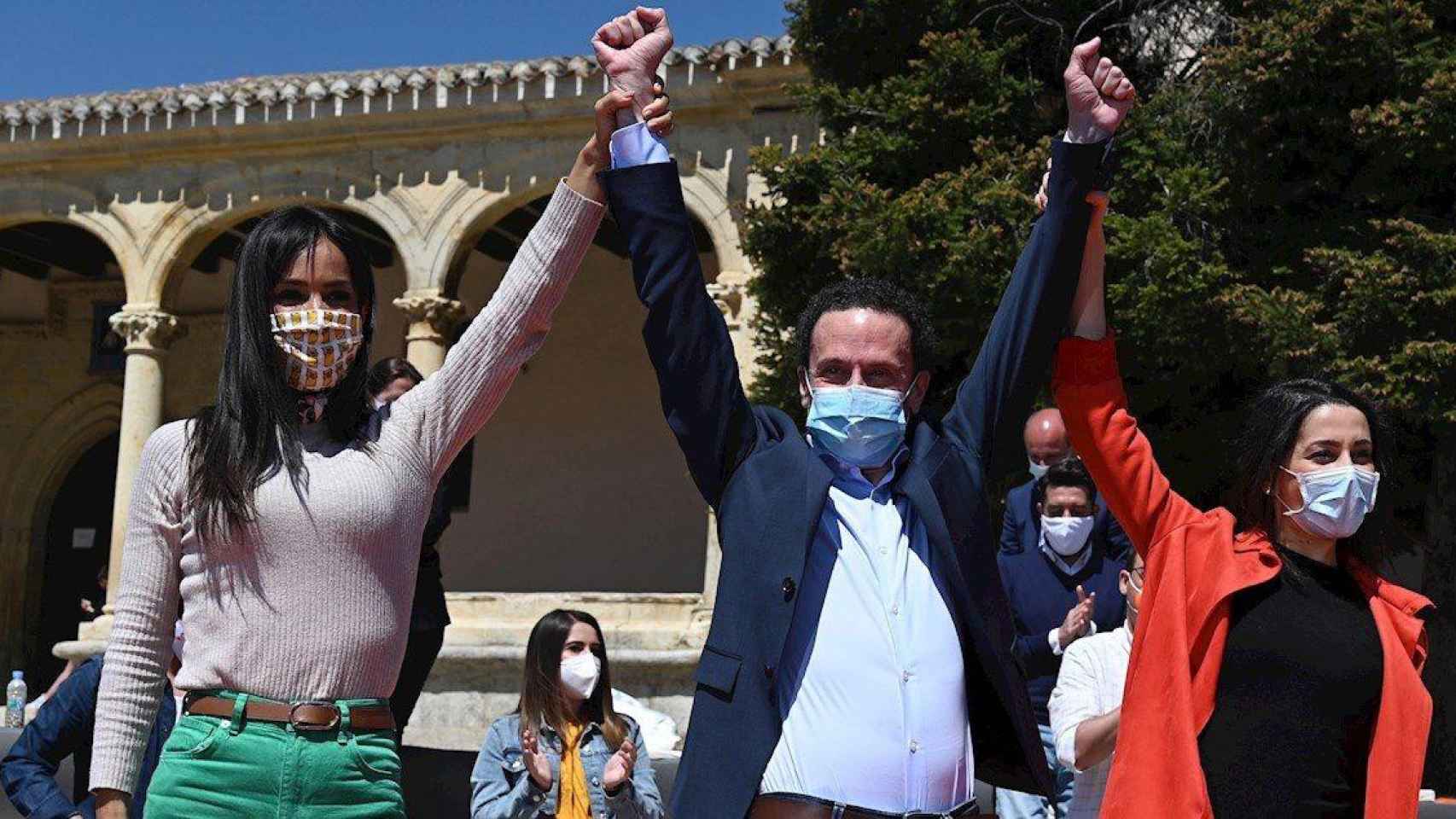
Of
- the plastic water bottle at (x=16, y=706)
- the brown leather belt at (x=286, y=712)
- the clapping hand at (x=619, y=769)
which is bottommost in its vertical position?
the plastic water bottle at (x=16, y=706)

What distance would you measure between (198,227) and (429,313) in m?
2.93

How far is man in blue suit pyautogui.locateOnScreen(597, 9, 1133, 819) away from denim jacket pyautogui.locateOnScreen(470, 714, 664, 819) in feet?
9.73

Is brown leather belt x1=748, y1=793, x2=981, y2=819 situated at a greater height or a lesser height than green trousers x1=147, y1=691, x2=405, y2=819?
lesser

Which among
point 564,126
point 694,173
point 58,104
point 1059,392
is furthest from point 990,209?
point 58,104

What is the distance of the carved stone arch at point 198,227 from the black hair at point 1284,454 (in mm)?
15155


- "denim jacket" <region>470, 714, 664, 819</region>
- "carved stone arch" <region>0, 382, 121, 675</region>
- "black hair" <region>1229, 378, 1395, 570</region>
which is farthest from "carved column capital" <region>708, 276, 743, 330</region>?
"black hair" <region>1229, 378, 1395, 570</region>

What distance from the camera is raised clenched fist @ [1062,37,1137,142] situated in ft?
10.5

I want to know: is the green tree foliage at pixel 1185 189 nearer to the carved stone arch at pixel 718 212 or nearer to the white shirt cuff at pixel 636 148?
the carved stone arch at pixel 718 212

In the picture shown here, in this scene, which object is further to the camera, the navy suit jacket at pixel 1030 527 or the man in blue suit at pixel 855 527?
the navy suit jacket at pixel 1030 527

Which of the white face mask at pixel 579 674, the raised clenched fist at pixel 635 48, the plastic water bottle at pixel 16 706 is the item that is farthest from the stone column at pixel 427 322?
the raised clenched fist at pixel 635 48

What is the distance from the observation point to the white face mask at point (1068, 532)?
6062 mm

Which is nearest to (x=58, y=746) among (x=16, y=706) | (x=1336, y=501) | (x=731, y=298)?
(x=1336, y=501)

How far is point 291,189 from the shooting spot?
1856 centimetres

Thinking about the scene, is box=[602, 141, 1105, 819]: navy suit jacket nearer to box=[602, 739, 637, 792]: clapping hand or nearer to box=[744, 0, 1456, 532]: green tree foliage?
box=[602, 739, 637, 792]: clapping hand
